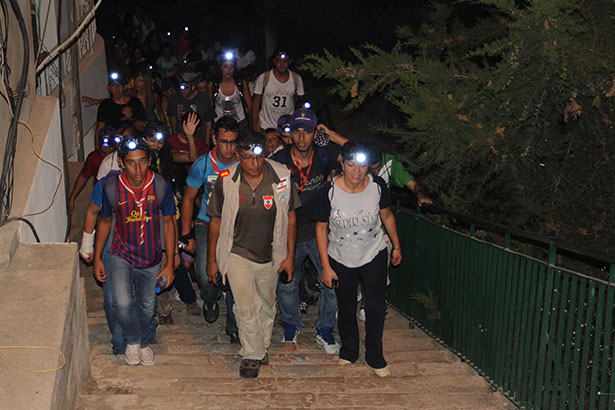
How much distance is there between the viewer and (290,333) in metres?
7.62

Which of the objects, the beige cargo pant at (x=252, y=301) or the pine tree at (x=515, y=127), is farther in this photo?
the pine tree at (x=515, y=127)

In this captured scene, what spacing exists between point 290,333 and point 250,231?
1.46 m

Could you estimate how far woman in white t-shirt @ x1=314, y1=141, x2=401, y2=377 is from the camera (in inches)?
264

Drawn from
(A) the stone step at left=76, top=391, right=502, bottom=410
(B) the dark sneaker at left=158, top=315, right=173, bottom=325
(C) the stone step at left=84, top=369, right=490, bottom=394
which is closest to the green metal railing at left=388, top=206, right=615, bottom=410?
(C) the stone step at left=84, top=369, right=490, bottom=394

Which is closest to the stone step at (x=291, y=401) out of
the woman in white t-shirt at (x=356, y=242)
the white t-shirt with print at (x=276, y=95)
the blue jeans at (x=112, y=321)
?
the woman in white t-shirt at (x=356, y=242)

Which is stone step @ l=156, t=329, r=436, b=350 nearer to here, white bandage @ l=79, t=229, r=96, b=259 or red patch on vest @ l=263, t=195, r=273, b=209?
white bandage @ l=79, t=229, r=96, b=259

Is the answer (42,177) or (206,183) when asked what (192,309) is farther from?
(42,177)

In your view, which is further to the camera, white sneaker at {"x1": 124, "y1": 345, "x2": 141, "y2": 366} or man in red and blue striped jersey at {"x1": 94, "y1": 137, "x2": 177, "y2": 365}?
white sneaker at {"x1": 124, "y1": 345, "x2": 141, "y2": 366}

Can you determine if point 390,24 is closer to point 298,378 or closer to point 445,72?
point 445,72

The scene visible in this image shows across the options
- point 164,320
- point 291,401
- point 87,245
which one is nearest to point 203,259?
point 164,320

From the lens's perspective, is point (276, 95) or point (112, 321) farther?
point (276, 95)

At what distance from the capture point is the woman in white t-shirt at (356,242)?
6695 millimetres

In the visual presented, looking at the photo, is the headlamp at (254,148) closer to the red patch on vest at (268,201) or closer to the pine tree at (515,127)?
the red patch on vest at (268,201)

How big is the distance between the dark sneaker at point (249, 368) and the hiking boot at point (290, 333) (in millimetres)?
885
